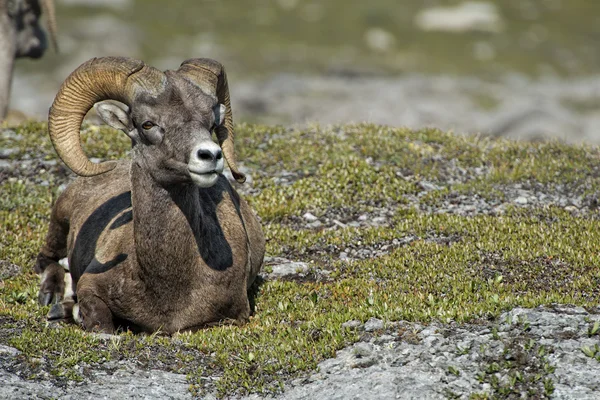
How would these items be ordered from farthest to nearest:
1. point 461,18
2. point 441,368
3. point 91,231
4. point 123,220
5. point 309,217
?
point 461,18 → point 309,217 → point 91,231 → point 123,220 → point 441,368

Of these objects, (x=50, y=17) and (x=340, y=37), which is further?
(x=340, y=37)

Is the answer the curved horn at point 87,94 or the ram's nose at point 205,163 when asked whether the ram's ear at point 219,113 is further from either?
the ram's nose at point 205,163

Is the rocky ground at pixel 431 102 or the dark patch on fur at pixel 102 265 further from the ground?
the rocky ground at pixel 431 102

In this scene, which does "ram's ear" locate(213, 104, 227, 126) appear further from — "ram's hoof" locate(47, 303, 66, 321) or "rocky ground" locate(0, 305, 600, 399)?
"ram's hoof" locate(47, 303, 66, 321)

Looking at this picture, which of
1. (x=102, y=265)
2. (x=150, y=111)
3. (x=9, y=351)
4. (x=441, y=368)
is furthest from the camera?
(x=102, y=265)

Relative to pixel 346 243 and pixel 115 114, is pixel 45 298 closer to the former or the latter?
pixel 115 114

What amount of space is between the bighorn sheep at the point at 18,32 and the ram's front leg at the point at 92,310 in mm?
14757

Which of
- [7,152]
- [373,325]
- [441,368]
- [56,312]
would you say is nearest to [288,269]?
[56,312]

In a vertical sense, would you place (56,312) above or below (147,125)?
below

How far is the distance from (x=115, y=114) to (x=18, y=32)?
16.6m

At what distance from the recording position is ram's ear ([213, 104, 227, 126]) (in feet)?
38.9

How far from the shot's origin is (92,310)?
39.3 feet

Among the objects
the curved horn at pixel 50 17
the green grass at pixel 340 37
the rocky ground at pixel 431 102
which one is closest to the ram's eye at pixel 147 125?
the curved horn at pixel 50 17

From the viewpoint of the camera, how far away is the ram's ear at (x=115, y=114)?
1187cm
